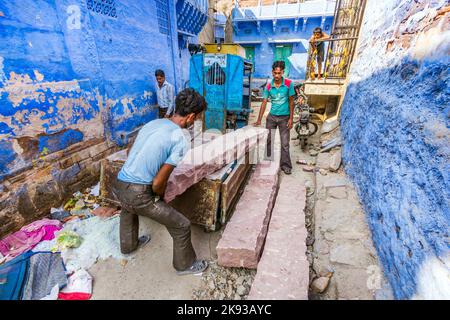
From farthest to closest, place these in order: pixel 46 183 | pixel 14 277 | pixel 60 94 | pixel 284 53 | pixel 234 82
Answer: pixel 284 53 < pixel 234 82 < pixel 60 94 < pixel 46 183 < pixel 14 277

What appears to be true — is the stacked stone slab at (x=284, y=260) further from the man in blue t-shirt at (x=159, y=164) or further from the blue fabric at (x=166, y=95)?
the blue fabric at (x=166, y=95)

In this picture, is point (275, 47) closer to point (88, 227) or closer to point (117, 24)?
point (117, 24)

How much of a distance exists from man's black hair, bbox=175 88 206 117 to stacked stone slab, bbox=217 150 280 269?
4.25ft

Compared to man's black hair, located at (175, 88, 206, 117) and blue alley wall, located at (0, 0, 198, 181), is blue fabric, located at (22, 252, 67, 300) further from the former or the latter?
man's black hair, located at (175, 88, 206, 117)

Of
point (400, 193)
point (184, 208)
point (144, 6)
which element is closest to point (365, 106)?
point (400, 193)

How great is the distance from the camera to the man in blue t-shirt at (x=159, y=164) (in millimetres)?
1876

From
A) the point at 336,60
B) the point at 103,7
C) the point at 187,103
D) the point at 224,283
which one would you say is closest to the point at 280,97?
the point at 187,103

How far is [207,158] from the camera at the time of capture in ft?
8.74

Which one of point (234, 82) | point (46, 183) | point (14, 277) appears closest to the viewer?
point (14, 277)

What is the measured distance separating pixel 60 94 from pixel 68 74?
0.37 metres

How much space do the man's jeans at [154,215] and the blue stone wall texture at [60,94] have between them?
1636mm

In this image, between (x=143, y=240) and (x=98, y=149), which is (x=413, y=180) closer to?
(x=143, y=240)

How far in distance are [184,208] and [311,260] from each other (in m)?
1.50

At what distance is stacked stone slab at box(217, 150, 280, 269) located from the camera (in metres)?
2.17
